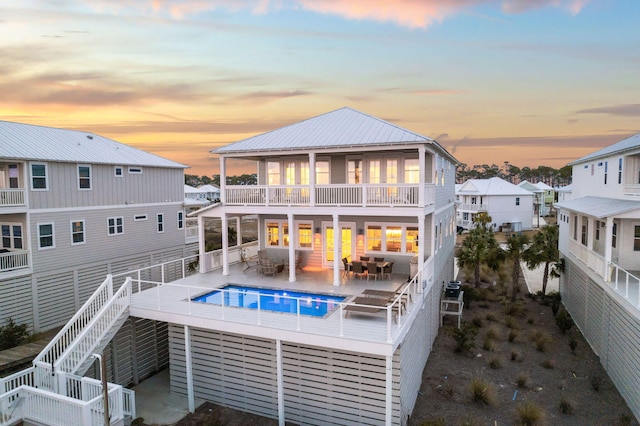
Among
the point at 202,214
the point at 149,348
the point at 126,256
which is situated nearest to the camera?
the point at 149,348

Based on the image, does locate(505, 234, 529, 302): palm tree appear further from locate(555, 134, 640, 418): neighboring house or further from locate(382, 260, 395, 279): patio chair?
locate(382, 260, 395, 279): patio chair

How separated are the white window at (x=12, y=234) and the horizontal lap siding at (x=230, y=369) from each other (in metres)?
11.3

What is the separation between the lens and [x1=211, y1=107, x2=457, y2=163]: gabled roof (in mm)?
14609

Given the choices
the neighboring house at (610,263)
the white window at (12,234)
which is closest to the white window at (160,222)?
the white window at (12,234)

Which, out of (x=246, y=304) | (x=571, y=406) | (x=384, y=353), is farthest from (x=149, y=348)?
(x=571, y=406)

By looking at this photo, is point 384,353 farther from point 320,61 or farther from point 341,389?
point 320,61

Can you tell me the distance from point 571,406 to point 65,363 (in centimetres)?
1542

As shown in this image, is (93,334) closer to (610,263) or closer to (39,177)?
(39,177)

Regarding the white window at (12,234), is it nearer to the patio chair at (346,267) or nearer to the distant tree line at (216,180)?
the patio chair at (346,267)

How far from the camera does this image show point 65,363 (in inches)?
451

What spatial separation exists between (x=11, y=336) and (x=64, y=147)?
1003cm

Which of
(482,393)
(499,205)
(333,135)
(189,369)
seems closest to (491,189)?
(499,205)

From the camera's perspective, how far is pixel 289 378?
1143cm

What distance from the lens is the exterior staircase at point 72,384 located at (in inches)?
400
